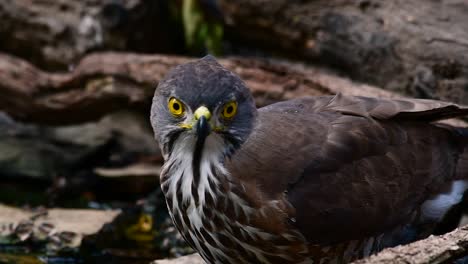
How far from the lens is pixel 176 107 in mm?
4586

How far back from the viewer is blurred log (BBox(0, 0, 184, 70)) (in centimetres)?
824

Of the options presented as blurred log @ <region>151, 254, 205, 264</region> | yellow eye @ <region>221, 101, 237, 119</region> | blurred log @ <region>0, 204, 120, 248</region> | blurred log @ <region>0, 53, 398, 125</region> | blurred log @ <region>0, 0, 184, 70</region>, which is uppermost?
yellow eye @ <region>221, 101, 237, 119</region>

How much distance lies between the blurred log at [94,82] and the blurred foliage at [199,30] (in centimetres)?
65

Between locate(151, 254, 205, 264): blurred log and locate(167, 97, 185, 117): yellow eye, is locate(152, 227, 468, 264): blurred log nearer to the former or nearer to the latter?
locate(167, 97, 185, 117): yellow eye

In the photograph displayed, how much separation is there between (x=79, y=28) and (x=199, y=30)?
1.12m

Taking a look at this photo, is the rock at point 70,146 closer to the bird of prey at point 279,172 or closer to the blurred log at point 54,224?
the blurred log at point 54,224

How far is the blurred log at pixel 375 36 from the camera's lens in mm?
6430

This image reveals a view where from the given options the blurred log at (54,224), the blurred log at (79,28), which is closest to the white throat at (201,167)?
the blurred log at (54,224)

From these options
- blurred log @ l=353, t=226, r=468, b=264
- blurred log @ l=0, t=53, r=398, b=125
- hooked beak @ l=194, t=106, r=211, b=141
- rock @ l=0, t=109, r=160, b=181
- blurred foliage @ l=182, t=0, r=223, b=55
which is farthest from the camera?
blurred foliage @ l=182, t=0, r=223, b=55

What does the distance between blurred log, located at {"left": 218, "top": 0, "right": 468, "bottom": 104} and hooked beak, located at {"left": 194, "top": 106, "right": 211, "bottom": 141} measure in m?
2.58

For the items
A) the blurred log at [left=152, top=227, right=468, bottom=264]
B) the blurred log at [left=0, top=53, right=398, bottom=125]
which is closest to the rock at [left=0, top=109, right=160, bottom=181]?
the blurred log at [left=0, top=53, right=398, bottom=125]

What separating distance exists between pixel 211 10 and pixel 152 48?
2.43ft

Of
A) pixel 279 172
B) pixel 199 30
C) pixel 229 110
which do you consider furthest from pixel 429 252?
pixel 199 30

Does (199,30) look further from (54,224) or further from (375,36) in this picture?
(54,224)
